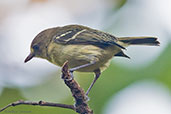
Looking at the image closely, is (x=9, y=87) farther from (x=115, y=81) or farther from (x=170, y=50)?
(x=170, y=50)

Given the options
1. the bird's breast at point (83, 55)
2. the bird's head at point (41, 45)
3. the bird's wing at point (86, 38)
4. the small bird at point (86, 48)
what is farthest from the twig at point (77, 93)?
the bird's head at point (41, 45)

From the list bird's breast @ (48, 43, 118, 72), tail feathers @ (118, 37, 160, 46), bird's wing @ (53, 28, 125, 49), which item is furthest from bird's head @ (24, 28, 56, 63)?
tail feathers @ (118, 37, 160, 46)

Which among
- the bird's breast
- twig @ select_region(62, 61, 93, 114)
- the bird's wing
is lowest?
twig @ select_region(62, 61, 93, 114)

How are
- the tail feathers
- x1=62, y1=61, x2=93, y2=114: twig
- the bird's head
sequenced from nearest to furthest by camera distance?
x1=62, y1=61, x2=93, y2=114: twig
the tail feathers
the bird's head

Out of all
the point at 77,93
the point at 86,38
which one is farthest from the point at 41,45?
the point at 77,93

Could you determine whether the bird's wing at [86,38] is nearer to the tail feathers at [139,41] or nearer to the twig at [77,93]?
the tail feathers at [139,41]

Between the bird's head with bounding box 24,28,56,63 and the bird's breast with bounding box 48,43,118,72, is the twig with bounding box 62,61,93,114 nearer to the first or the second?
the bird's breast with bounding box 48,43,118,72

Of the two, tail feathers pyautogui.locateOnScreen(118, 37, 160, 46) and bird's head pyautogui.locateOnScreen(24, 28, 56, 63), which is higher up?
bird's head pyautogui.locateOnScreen(24, 28, 56, 63)

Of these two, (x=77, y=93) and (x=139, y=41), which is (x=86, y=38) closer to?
(x=139, y=41)

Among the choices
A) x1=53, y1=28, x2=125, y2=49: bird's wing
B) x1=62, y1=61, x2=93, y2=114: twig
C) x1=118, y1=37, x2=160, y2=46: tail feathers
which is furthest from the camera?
x1=53, y1=28, x2=125, y2=49: bird's wing

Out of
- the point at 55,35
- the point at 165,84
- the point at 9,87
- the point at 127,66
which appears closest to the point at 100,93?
the point at 127,66
